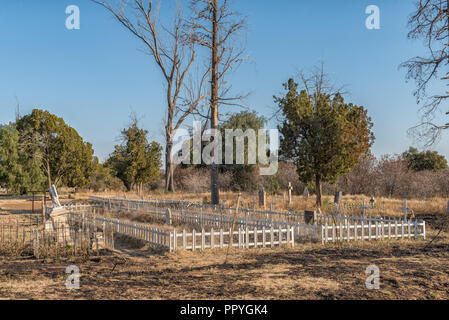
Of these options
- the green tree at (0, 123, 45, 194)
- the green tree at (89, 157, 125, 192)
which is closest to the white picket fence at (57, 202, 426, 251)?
the green tree at (0, 123, 45, 194)

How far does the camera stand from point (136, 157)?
31.6 meters

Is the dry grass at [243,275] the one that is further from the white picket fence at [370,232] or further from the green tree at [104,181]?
the green tree at [104,181]

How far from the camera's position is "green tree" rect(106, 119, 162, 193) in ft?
104

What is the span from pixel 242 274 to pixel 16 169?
30.9m

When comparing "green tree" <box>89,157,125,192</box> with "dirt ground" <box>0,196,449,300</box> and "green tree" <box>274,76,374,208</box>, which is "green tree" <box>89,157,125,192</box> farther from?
"dirt ground" <box>0,196,449,300</box>

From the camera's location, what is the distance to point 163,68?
22.7 meters

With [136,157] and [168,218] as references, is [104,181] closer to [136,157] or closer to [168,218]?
[136,157]

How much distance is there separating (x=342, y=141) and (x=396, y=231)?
7.56 metres

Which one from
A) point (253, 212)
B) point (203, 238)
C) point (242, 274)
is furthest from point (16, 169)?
point (242, 274)

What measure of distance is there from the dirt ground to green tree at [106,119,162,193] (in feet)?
71.9

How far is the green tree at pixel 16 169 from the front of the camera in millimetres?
32938

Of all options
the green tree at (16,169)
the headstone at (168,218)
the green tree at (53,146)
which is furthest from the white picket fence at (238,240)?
the green tree at (16,169)

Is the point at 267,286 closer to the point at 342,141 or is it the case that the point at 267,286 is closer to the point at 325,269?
the point at 325,269

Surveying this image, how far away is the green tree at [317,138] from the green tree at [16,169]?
22.4m
